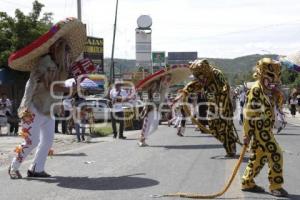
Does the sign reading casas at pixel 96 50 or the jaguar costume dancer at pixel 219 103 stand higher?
the sign reading casas at pixel 96 50

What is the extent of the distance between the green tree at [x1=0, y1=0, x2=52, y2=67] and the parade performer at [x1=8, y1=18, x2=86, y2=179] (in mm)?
25616

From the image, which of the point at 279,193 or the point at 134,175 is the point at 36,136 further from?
the point at 279,193

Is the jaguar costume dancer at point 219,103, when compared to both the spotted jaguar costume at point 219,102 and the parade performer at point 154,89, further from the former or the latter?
the parade performer at point 154,89

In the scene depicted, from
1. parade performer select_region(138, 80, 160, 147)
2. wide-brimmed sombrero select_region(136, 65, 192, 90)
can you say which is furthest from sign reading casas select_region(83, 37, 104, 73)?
parade performer select_region(138, 80, 160, 147)

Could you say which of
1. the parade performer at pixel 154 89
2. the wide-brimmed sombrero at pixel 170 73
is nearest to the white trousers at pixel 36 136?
the parade performer at pixel 154 89

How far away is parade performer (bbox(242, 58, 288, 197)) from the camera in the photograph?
7.45 m

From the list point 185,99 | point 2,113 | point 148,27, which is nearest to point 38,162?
point 185,99

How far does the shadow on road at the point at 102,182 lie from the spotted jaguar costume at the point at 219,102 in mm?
3077

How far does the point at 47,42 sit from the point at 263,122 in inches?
126

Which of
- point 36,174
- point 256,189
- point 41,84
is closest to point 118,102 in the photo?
point 36,174

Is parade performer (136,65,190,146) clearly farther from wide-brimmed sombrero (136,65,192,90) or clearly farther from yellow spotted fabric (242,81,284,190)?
yellow spotted fabric (242,81,284,190)

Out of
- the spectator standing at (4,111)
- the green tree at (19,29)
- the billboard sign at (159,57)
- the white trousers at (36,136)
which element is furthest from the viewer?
the billboard sign at (159,57)

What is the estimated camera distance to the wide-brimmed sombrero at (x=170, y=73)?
49.7 feet

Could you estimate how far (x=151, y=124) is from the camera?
50.8 feet
